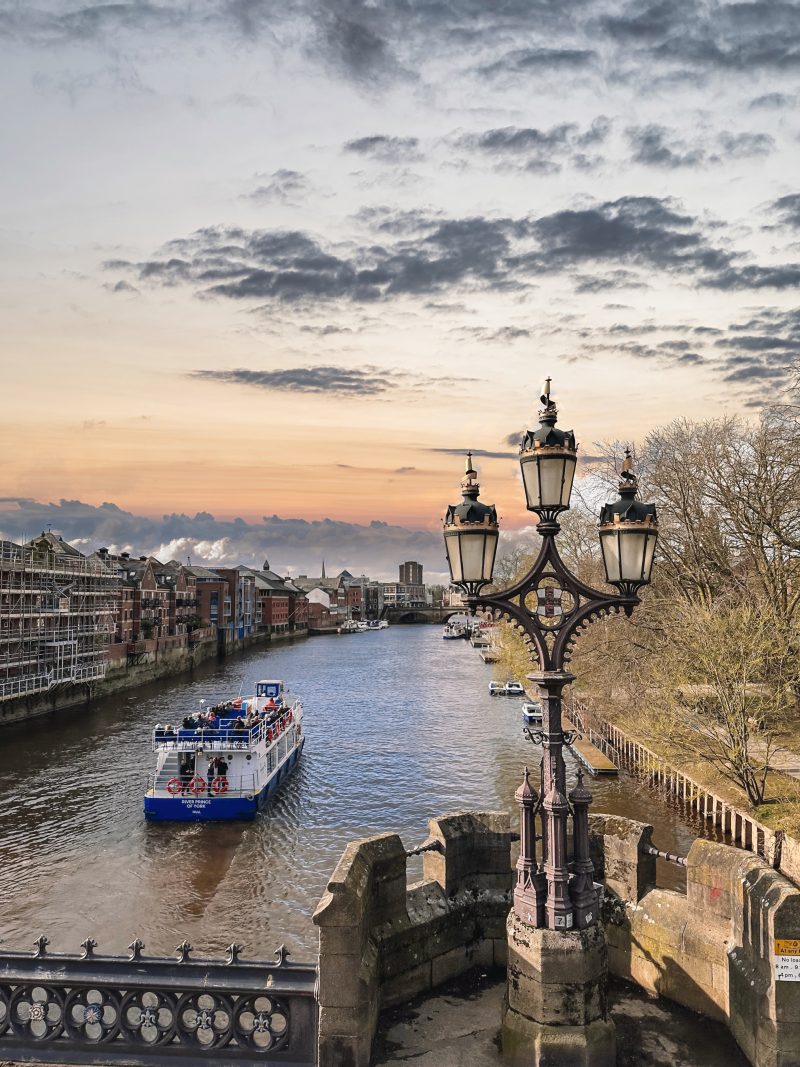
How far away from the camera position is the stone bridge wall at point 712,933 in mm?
7984

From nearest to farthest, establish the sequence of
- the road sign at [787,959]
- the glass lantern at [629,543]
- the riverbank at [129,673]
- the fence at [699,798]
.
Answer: the road sign at [787,959] → the glass lantern at [629,543] → the fence at [699,798] → the riverbank at [129,673]

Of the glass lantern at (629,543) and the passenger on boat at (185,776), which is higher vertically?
the glass lantern at (629,543)

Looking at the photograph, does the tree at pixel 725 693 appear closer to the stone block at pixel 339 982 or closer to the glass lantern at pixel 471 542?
the glass lantern at pixel 471 542

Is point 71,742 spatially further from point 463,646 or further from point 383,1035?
point 463,646

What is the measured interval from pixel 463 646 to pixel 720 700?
366 ft

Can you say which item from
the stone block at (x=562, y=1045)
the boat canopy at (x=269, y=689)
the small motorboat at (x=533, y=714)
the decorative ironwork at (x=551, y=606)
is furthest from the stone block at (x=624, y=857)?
the small motorboat at (x=533, y=714)

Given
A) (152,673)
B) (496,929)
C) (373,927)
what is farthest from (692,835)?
(152,673)

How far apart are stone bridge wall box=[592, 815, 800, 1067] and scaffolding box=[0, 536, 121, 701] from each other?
53075mm

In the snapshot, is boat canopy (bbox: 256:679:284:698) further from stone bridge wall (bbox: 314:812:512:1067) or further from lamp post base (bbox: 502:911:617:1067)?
lamp post base (bbox: 502:911:617:1067)

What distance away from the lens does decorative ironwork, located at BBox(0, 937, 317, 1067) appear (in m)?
8.05

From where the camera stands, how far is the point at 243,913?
78.5ft

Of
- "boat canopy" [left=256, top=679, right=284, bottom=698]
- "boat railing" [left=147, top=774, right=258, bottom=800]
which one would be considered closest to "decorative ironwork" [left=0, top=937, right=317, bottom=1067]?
"boat railing" [left=147, top=774, right=258, bottom=800]

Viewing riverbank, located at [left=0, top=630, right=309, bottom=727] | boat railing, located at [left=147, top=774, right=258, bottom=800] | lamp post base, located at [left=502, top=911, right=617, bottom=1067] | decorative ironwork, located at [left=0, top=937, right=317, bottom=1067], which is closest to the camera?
decorative ironwork, located at [left=0, top=937, right=317, bottom=1067]

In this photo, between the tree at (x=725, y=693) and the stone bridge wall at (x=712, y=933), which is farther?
the tree at (x=725, y=693)
